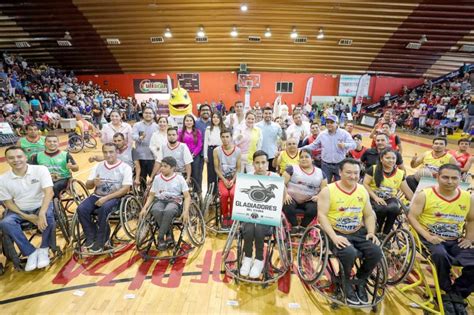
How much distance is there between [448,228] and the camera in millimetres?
2186

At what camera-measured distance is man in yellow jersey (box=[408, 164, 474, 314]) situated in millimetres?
2004

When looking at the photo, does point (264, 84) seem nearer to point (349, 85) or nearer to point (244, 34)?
point (244, 34)

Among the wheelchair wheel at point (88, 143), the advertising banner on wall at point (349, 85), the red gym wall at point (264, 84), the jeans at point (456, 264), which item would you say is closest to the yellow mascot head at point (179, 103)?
the jeans at point (456, 264)

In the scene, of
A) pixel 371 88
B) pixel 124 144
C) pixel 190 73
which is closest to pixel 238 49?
pixel 190 73

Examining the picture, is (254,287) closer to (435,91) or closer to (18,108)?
(18,108)

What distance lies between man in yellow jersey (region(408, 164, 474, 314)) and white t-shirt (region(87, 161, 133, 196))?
9.36 feet

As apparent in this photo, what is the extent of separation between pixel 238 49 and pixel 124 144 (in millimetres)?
12729

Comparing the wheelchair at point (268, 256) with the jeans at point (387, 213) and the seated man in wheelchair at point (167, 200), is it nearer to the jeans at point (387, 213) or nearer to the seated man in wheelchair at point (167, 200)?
the seated man in wheelchair at point (167, 200)

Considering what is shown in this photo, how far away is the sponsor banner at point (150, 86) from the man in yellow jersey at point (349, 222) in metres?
16.2

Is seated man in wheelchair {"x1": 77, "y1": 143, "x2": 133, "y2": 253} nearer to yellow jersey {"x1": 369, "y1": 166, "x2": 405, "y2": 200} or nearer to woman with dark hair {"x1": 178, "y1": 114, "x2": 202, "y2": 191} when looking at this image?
woman with dark hair {"x1": 178, "y1": 114, "x2": 202, "y2": 191}

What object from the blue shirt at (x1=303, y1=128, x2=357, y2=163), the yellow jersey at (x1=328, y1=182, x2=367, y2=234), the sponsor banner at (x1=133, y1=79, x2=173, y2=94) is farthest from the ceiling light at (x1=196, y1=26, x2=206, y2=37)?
the yellow jersey at (x1=328, y1=182, x2=367, y2=234)

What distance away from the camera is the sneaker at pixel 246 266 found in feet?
7.77

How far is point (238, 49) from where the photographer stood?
48.0ft

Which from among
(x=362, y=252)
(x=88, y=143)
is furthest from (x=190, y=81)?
(x=362, y=252)
